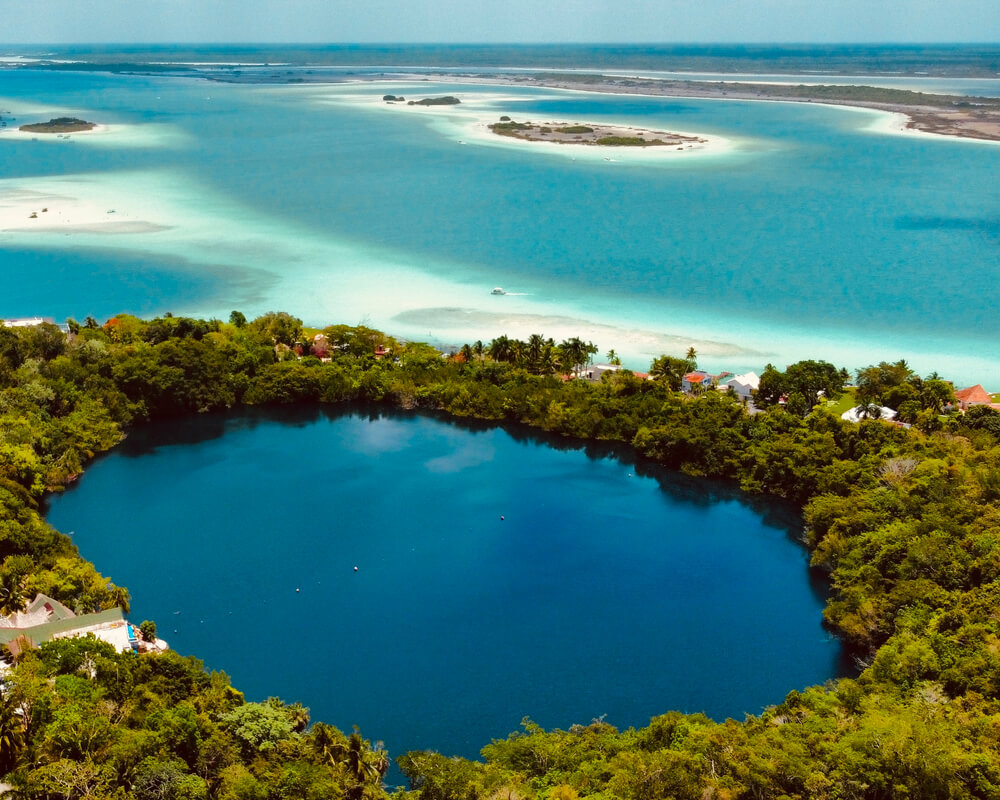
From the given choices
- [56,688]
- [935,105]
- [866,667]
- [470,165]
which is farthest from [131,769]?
[935,105]

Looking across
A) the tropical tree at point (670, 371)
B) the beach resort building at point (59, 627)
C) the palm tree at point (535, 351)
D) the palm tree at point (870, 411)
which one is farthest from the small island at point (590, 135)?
the beach resort building at point (59, 627)

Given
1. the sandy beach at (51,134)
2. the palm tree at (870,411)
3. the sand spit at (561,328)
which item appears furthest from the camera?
the sandy beach at (51,134)

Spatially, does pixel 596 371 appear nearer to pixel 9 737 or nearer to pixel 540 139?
pixel 9 737

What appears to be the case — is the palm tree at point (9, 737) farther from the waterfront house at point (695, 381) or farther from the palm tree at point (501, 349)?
the waterfront house at point (695, 381)

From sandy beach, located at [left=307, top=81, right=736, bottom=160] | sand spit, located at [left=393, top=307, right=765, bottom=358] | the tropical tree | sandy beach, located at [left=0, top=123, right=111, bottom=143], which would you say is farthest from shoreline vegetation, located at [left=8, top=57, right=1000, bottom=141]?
the tropical tree

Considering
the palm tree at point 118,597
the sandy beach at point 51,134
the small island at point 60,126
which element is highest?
the small island at point 60,126

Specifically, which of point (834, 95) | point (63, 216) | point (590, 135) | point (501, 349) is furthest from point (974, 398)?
point (834, 95)

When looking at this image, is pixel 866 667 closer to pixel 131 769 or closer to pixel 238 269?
pixel 131 769
